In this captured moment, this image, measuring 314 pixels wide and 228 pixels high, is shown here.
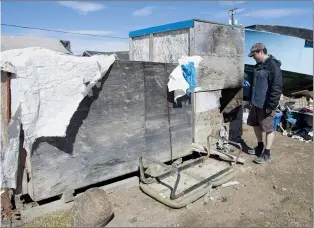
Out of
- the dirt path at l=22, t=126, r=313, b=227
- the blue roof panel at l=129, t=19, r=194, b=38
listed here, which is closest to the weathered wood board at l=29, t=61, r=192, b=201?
the dirt path at l=22, t=126, r=313, b=227

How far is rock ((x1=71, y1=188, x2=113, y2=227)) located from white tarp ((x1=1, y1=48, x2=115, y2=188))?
0.83m

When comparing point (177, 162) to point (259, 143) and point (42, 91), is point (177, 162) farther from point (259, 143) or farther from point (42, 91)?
point (42, 91)

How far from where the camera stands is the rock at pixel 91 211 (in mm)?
3160

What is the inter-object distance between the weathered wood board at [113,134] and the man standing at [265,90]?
158 cm

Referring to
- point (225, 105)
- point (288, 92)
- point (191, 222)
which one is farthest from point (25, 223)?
point (288, 92)

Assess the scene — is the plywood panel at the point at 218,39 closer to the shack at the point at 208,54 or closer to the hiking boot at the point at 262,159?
the shack at the point at 208,54

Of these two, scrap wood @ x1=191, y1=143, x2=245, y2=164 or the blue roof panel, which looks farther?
scrap wood @ x1=191, y1=143, x2=245, y2=164

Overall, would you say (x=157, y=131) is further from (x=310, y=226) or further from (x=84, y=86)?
(x=310, y=226)

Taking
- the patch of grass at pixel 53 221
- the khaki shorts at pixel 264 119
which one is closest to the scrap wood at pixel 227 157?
the khaki shorts at pixel 264 119

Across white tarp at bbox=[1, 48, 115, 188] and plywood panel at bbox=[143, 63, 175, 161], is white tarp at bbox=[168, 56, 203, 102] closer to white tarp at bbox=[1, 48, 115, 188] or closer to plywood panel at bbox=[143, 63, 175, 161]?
plywood panel at bbox=[143, 63, 175, 161]

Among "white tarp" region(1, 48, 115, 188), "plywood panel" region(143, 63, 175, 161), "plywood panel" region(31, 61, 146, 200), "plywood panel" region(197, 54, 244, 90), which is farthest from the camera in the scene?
"plywood panel" region(197, 54, 244, 90)

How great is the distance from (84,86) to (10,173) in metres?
1.40

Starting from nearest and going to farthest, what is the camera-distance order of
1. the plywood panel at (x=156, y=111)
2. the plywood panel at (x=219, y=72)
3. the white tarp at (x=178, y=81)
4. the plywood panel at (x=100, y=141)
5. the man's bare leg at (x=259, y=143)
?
the plywood panel at (x=100, y=141) → the plywood panel at (x=156, y=111) → the white tarp at (x=178, y=81) → the plywood panel at (x=219, y=72) → the man's bare leg at (x=259, y=143)

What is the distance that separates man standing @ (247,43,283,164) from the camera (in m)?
5.02
